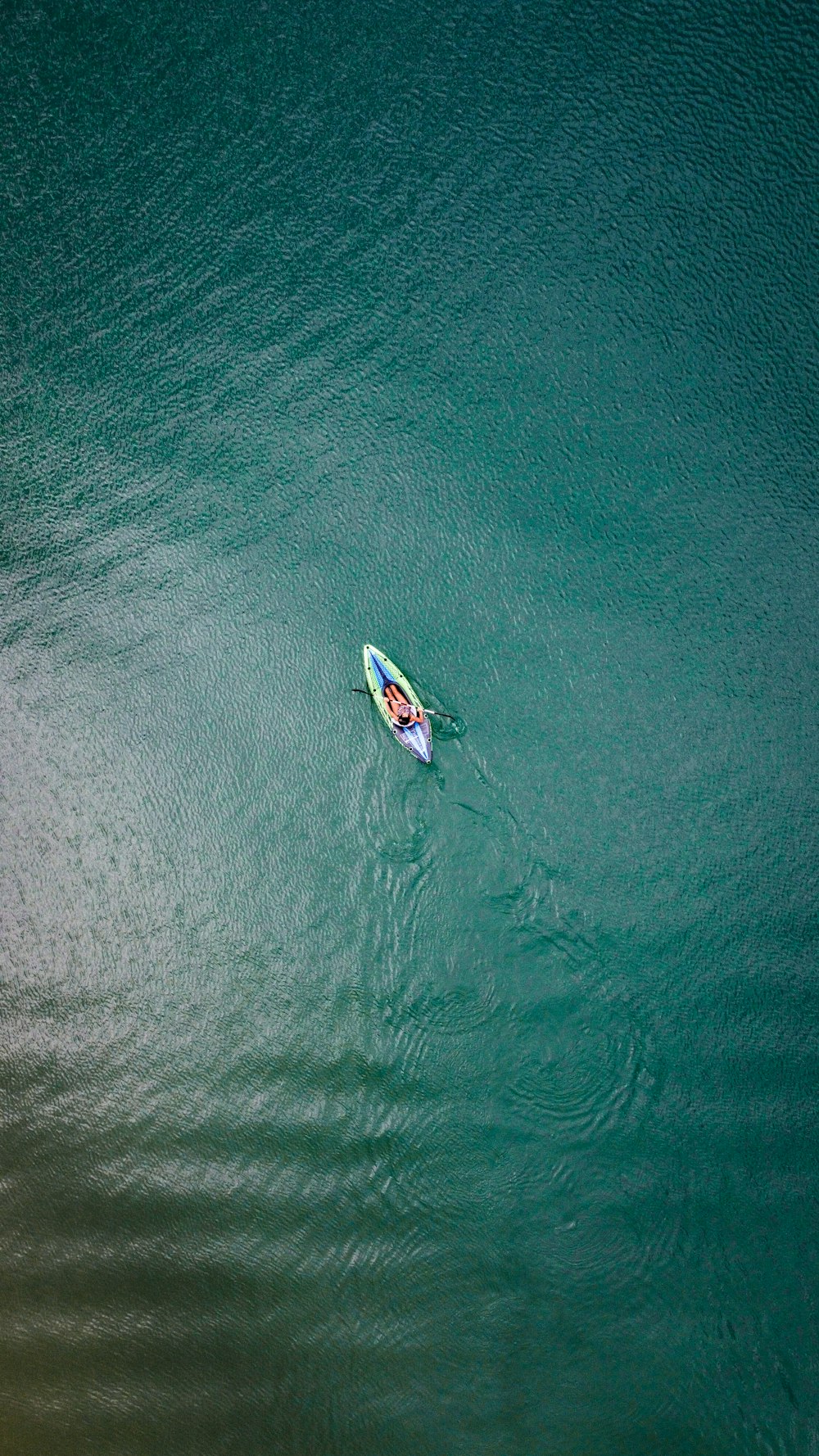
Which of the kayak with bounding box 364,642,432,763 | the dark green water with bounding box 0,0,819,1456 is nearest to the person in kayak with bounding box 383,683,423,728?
the kayak with bounding box 364,642,432,763

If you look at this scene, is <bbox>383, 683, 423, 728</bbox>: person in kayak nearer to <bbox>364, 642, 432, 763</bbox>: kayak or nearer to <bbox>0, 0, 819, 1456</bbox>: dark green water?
<bbox>364, 642, 432, 763</bbox>: kayak

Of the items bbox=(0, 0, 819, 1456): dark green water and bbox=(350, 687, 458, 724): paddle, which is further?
bbox=(350, 687, 458, 724): paddle

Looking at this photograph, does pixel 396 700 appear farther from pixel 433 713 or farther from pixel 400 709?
pixel 433 713

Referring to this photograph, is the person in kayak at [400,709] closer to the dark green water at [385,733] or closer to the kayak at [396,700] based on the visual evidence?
the kayak at [396,700]

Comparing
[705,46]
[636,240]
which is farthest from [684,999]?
[705,46]

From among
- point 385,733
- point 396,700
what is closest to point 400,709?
point 396,700

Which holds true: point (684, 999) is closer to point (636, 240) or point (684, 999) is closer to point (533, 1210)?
point (533, 1210)
